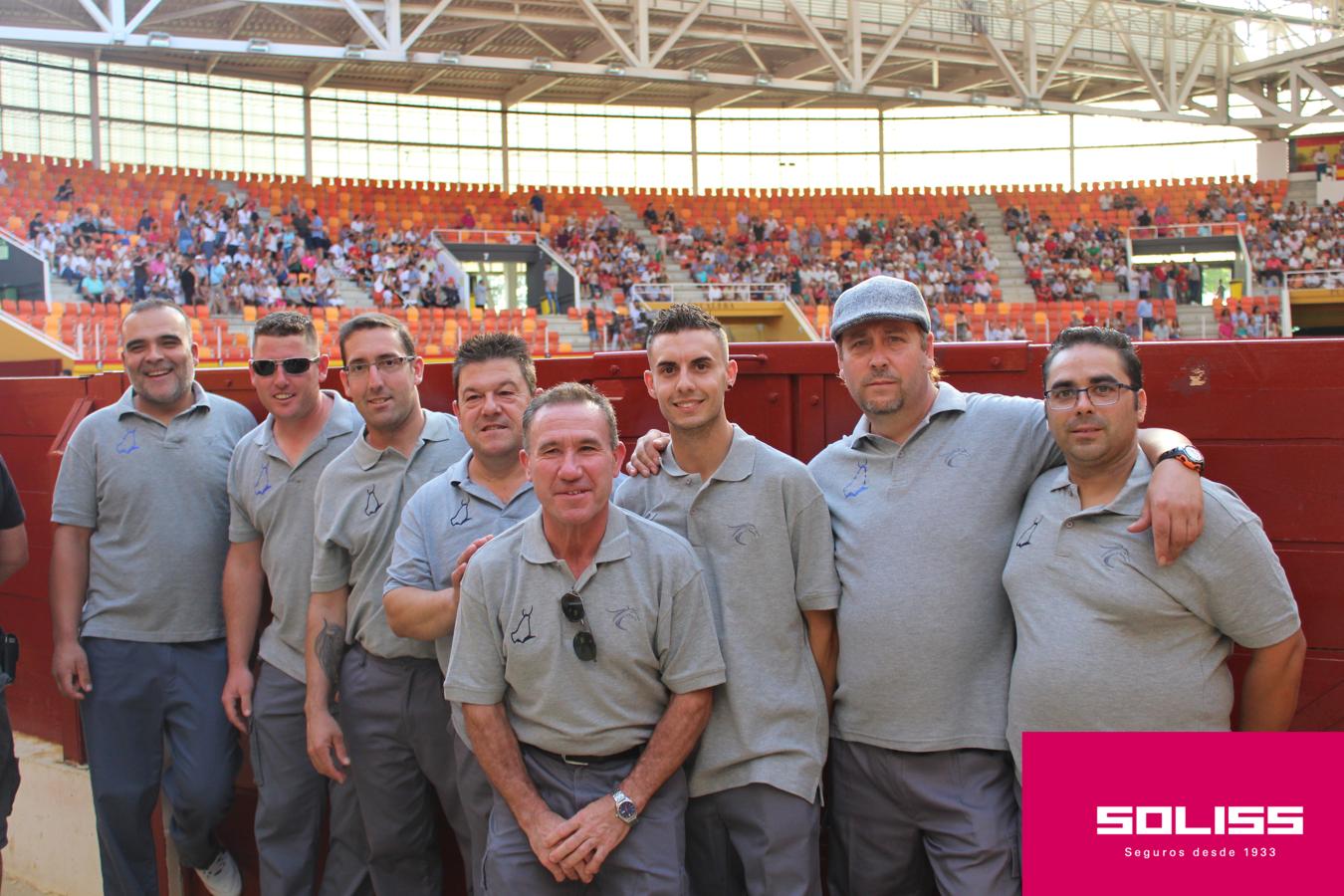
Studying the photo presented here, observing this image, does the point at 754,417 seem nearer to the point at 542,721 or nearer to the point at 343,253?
the point at 542,721

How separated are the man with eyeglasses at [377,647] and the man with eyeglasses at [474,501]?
238 mm

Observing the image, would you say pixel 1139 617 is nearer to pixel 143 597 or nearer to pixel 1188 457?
pixel 1188 457

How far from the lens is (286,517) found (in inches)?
148

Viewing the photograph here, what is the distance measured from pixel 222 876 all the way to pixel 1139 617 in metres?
3.49

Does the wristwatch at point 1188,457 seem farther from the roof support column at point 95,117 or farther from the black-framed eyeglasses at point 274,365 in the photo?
the roof support column at point 95,117

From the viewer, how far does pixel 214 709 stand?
4008 mm

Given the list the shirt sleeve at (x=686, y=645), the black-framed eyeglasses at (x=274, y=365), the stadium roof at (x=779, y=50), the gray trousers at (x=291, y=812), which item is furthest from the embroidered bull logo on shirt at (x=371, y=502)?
the stadium roof at (x=779, y=50)

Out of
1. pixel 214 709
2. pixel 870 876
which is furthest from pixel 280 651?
pixel 870 876

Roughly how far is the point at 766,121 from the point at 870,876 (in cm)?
3633

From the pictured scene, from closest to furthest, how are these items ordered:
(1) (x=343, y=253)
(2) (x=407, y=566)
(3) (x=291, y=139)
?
(2) (x=407, y=566) < (1) (x=343, y=253) < (3) (x=291, y=139)

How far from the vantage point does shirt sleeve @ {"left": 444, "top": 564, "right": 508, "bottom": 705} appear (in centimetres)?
276

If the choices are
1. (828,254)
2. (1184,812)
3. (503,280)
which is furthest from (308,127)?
(1184,812)

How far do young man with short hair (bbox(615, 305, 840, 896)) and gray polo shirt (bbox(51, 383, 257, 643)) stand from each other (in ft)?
6.43

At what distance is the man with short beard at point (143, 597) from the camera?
156 inches
